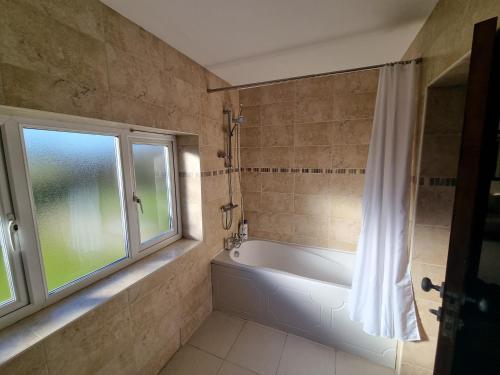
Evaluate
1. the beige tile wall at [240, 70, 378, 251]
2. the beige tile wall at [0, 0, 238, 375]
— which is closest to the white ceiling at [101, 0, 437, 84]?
A: the beige tile wall at [0, 0, 238, 375]

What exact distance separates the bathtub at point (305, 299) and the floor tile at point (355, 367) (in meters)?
0.04

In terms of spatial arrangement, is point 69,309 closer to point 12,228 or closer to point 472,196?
point 12,228

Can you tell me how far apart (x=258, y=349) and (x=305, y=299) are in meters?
0.57

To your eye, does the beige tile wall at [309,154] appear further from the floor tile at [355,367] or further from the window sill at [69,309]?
the window sill at [69,309]

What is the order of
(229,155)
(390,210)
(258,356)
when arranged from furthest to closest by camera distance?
(229,155)
(258,356)
(390,210)

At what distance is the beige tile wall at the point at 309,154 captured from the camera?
2.20m

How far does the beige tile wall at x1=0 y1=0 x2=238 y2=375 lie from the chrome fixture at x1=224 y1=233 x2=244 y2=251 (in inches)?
15.5

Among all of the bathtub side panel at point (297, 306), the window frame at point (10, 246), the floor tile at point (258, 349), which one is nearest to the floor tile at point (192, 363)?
the floor tile at point (258, 349)

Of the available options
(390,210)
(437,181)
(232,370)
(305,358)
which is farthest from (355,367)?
(437,181)

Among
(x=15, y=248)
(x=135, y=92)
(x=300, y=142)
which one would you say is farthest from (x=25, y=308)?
(x=300, y=142)

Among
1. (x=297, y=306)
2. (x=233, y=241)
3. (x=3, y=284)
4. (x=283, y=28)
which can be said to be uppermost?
(x=283, y=28)

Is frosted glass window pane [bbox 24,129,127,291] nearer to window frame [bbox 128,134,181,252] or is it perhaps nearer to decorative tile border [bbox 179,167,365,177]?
window frame [bbox 128,134,181,252]

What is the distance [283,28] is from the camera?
4.42ft

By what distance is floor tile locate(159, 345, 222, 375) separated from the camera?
161cm
